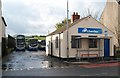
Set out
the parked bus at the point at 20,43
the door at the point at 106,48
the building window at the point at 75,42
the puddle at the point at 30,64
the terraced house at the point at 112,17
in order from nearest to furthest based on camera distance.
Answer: the puddle at the point at 30,64
the building window at the point at 75,42
the door at the point at 106,48
the terraced house at the point at 112,17
the parked bus at the point at 20,43

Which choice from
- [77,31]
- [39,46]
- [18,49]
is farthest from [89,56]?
[39,46]

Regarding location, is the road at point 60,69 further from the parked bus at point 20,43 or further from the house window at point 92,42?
the parked bus at point 20,43

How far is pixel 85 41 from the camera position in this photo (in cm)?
2633

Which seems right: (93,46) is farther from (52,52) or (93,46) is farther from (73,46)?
(52,52)

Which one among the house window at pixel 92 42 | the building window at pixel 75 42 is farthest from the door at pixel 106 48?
the building window at pixel 75 42

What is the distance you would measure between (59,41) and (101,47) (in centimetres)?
516

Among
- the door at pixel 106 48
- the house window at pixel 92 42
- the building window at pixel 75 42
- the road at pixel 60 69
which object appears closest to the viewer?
the road at pixel 60 69

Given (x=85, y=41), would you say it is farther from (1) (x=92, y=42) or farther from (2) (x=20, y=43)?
(2) (x=20, y=43)

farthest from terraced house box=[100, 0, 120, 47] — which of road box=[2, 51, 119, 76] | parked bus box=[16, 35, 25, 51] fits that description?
parked bus box=[16, 35, 25, 51]

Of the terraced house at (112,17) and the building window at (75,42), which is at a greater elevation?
the terraced house at (112,17)

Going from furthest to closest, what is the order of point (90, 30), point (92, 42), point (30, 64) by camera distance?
point (92, 42), point (90, 30), point (30, 64)

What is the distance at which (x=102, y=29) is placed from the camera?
27234 millimetres

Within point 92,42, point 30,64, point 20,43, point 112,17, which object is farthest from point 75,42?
point 20,43

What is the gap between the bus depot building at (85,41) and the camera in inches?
1008
